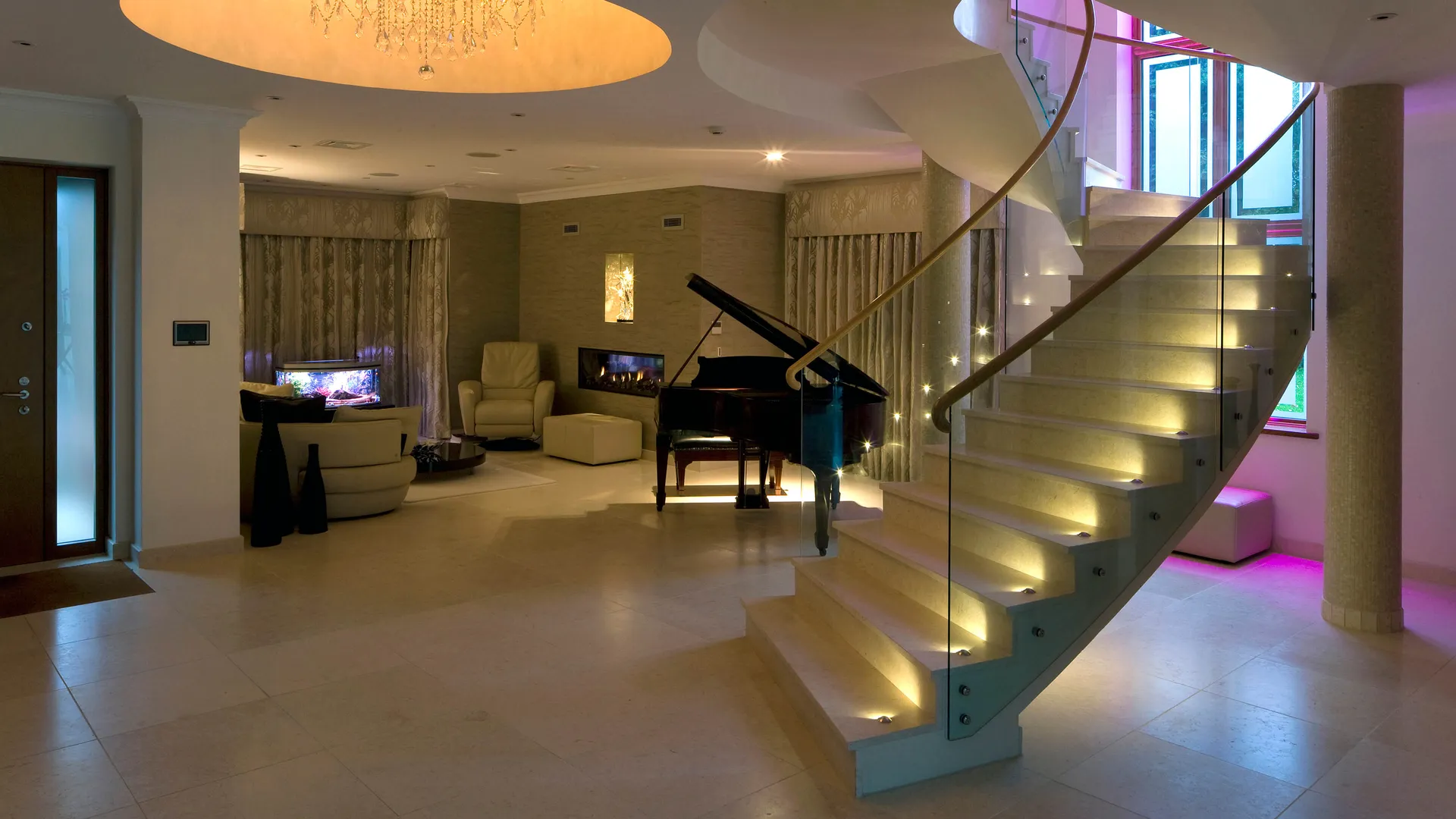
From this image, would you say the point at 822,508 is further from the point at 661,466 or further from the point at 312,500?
the point at 312,500

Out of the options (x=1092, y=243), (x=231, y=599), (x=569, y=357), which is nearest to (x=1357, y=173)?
(x=1092, y=243)

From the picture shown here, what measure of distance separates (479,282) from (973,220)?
7.66 meters

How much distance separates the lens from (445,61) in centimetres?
583

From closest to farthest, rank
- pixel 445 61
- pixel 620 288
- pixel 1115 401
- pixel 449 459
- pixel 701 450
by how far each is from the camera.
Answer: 1. pixel 1115 401
2. pixel 445 61
3. pixel 701 450
4. pixel 449 459
5. pixel 620 288

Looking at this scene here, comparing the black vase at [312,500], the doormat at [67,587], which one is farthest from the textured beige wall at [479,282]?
the doormat at [67,587]

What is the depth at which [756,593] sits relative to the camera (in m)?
5.52

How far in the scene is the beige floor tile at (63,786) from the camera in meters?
3.14

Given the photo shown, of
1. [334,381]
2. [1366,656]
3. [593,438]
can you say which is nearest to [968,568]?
[1366,656]

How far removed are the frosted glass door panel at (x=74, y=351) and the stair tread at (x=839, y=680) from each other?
4.38 metres

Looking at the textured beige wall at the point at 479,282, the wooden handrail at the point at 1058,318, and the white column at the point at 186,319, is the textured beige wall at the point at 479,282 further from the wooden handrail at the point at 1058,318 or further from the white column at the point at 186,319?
the wooden handrail at the point at 1058,318

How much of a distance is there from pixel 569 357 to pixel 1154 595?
728cm

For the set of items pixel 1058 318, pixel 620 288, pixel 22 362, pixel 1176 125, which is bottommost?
pixel 22 362

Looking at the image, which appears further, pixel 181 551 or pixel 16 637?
pixel 181 551

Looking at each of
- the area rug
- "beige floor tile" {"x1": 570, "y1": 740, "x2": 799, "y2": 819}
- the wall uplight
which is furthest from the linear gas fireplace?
"beige floor tile" {"x1": 570, "y1": 740, "x2": 799, "y2": 819}
